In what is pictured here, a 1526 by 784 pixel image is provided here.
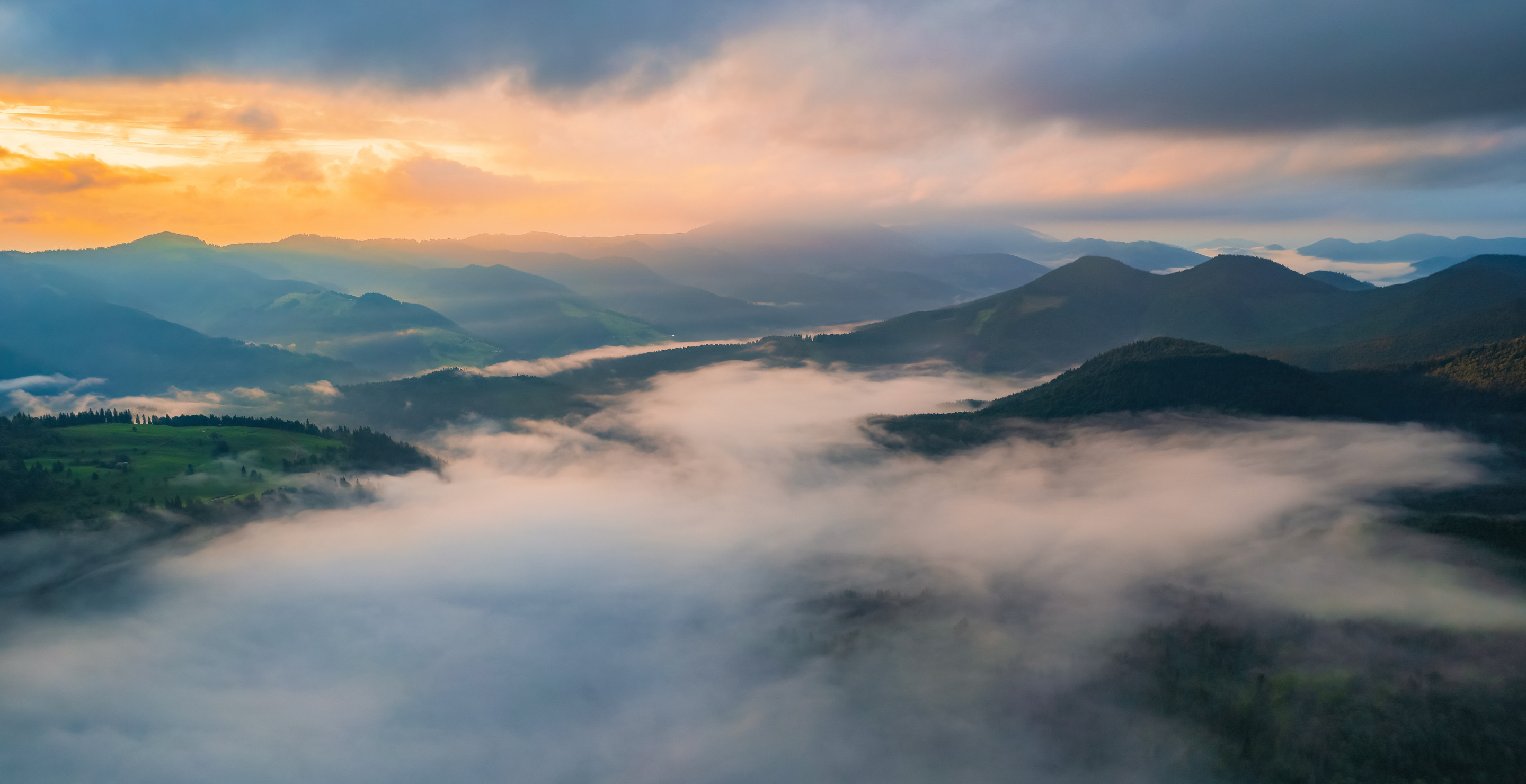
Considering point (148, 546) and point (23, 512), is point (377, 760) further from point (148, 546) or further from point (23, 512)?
point (23, 512)

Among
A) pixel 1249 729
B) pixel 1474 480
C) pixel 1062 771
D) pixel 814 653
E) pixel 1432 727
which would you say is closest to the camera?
pixel 1432 727

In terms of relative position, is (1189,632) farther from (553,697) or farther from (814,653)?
(553,697)

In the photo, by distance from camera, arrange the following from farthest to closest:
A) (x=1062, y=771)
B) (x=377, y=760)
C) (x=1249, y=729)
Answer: (x=377, y=760) → (x=1062, y=771) → (x=1249, y=729)

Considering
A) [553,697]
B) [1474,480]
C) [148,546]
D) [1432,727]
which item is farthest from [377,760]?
[1474,480]

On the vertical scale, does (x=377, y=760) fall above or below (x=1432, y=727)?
below

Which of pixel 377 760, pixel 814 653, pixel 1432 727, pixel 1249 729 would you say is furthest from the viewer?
pixel 814 653

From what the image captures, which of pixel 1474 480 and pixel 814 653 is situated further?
pixel 814 653

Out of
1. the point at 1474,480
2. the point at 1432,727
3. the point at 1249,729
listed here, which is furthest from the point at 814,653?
the point at 1474,480

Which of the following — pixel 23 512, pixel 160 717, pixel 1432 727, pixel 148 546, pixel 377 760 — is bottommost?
pixel 377 760

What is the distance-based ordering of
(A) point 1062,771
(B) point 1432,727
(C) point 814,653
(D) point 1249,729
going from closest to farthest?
(B) point 1432,727
(D) point 1249,729
(A) point 1062,771
(C) point 814,653
